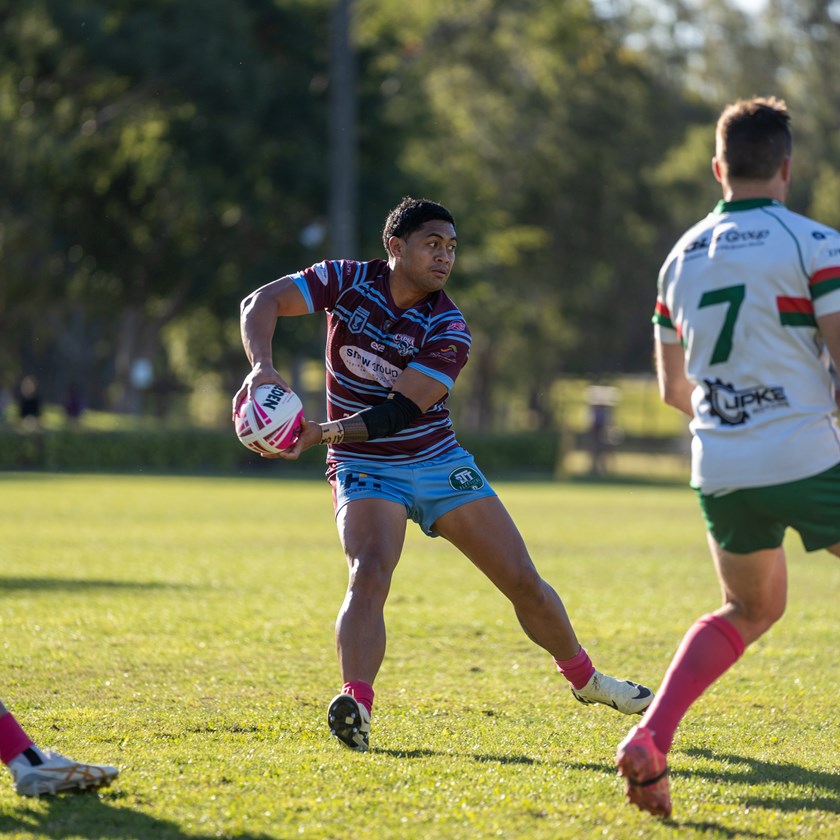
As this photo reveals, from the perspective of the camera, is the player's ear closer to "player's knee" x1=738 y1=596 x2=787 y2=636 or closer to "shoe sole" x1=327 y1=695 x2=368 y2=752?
"shoe sole" x1=327 y1=695 x2=368 y2=752

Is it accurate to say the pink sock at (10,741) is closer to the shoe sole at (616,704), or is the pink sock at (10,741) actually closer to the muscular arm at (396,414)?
the muscular arm at (396,414)

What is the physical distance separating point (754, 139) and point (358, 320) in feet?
7.15

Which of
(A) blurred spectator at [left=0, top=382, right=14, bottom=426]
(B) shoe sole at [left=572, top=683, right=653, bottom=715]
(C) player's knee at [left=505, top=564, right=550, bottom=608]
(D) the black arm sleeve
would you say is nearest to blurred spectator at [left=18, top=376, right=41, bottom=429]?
(A) blurred spectator at [left=0, top=382, right=14, bottom=426]

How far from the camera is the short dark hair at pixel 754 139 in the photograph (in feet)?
15.3

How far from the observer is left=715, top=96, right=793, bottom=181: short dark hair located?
4.67 meters

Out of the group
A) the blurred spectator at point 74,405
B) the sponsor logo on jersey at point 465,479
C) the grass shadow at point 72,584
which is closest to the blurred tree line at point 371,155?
the blurred spectator at point 74,405

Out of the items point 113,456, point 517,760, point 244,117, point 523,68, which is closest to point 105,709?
point 517,760

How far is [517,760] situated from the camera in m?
5.70

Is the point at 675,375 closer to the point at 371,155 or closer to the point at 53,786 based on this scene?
the point at 53,786

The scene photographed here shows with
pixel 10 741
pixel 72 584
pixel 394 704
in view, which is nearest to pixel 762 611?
pixel 394 704

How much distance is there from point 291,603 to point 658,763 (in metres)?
6.74

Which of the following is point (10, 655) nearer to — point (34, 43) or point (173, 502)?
point (173, 502)

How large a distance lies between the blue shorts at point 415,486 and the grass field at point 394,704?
996mm

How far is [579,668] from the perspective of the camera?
6496 millimetres
